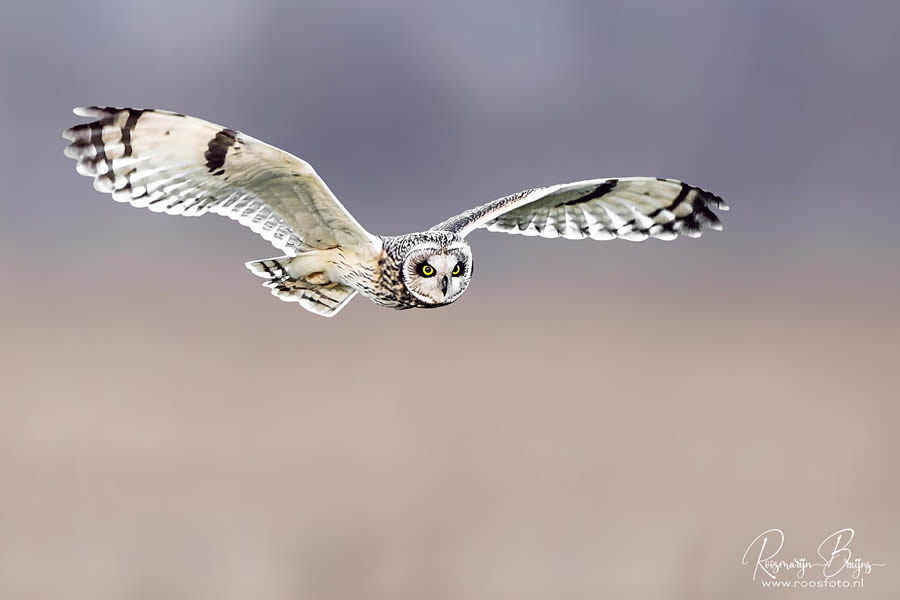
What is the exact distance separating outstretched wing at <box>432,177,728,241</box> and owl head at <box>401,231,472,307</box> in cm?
112

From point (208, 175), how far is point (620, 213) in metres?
2.03

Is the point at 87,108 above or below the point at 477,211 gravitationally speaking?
above

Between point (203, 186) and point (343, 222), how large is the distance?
63 cm

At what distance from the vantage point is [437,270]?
4074 millimetres

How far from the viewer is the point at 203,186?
179 inches

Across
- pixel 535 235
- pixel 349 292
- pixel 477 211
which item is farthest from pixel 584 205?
pixel 349 292

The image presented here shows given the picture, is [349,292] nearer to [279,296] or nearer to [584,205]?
[279,296]

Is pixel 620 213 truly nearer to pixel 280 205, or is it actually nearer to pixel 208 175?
pixel 280 205

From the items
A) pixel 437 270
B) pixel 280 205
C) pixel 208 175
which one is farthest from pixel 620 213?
pixel 208 175

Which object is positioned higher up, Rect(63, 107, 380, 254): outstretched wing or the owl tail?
Rect(63, 107, 380, 254): outstretched wing

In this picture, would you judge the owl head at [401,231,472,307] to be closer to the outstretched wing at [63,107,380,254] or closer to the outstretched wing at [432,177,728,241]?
the outstretched wing at [63,107,380,254]

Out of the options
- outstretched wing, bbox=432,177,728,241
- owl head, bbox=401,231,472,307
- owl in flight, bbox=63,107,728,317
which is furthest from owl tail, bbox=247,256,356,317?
outstretched wing, bbox=432,177,728,241

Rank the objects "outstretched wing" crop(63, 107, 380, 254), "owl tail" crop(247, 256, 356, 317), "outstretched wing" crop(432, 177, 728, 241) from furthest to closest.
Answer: "outstretched wing" crop(432, 177, 728, 241), "owl tail" crop(247, 256, 356, 317), "outstretched wing" crop(63, 107, 380, 254)

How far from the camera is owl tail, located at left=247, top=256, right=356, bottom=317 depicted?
464 centimetres
